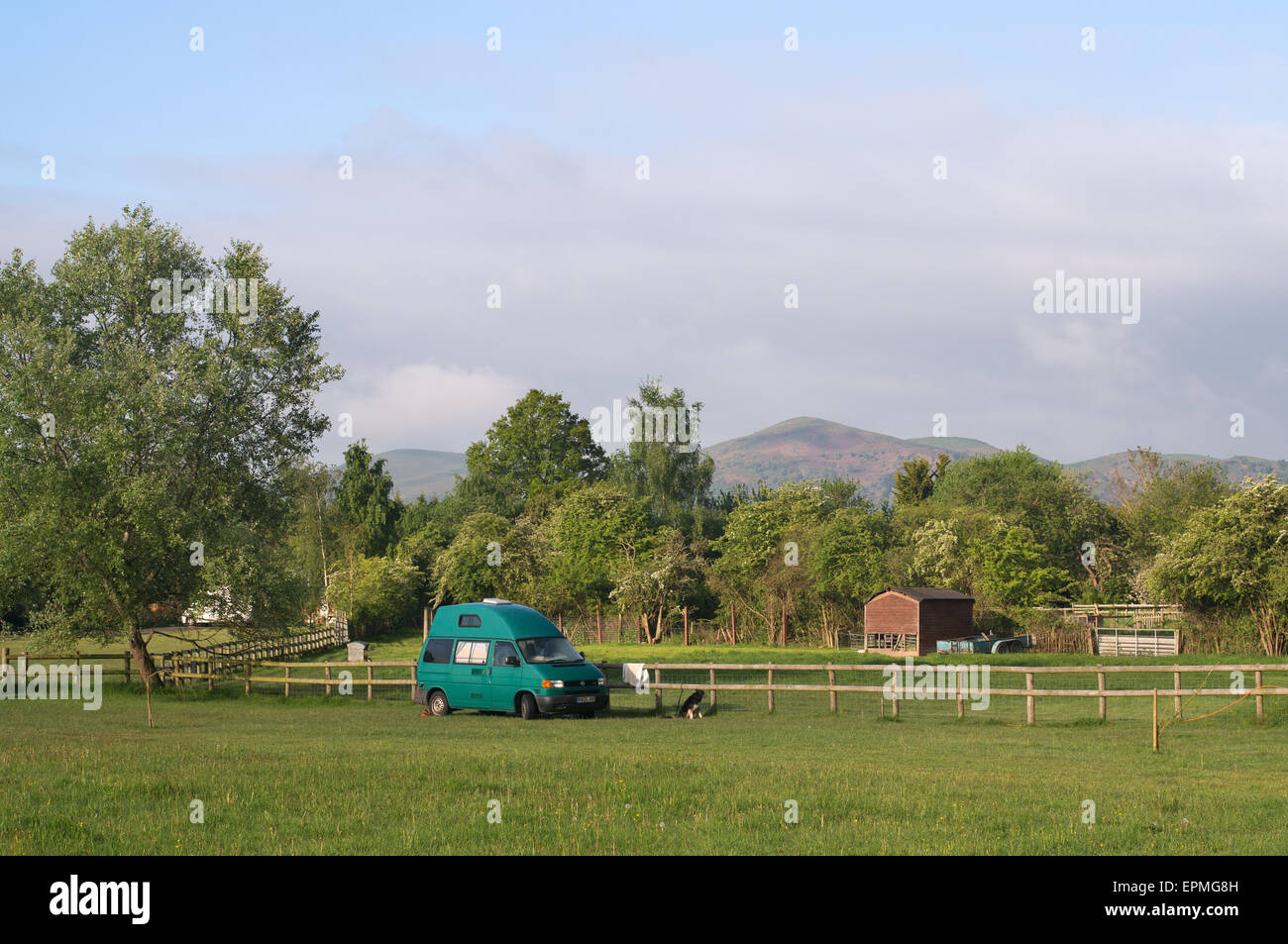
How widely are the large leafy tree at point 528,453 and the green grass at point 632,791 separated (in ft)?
242

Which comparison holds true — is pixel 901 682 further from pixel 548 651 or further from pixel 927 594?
pixel 927 594

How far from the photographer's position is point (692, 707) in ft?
84.7

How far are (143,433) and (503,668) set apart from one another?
17.7 m

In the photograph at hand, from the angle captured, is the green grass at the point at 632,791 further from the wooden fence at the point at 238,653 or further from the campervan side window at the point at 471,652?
the wooden fence at the point at 238,653

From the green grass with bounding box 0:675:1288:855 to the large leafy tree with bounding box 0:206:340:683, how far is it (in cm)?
1148

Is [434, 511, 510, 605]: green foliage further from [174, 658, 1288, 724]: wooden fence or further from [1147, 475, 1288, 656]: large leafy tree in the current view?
[1147, 475, 1288, 656]: large leafy tree

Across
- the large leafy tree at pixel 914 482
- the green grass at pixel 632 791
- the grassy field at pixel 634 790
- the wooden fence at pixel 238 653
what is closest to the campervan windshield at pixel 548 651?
the grassy field at pixel 634 790

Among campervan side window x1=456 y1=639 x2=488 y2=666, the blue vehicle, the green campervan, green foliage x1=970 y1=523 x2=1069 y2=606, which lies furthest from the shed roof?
campervan side window x1=456 y1=639 x2=488 y2=666

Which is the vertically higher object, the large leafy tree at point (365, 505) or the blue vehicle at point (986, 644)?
the large leafy tree at point (365, 505)

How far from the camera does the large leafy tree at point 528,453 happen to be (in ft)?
312

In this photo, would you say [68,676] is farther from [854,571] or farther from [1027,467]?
[1027,467]

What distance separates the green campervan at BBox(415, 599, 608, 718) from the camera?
25.1m

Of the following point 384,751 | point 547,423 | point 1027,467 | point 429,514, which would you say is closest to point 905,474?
point 1027,467

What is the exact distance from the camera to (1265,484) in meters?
54.3
